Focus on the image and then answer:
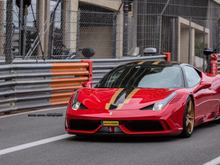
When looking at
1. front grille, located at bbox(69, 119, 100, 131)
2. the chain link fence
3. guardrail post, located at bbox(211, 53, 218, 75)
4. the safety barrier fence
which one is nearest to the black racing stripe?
front grille, located at bbox(69, 119, 100, 131)

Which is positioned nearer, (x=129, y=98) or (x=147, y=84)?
(x=129, y=98)

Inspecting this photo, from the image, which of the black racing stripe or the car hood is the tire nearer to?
the car hood

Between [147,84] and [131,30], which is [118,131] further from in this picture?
[131,30]

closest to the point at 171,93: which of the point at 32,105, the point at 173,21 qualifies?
the point at 32,105

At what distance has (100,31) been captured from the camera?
20.0 metres

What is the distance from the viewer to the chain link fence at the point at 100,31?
18016mm

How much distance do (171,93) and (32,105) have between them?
4591mm

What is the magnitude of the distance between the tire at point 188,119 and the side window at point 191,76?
0.51 m

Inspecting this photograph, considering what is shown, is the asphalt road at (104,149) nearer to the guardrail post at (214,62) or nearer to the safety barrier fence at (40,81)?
the safety barrier fence at (40,81)

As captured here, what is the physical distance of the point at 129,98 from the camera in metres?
9.02

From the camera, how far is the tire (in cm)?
917

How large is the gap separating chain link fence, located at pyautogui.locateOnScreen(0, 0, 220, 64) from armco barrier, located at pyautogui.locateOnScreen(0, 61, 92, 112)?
73 cm

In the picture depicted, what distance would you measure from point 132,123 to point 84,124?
0.71m

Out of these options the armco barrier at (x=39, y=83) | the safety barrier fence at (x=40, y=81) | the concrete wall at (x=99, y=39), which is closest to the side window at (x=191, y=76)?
the safety barrier fence at (x=40, y=81)
